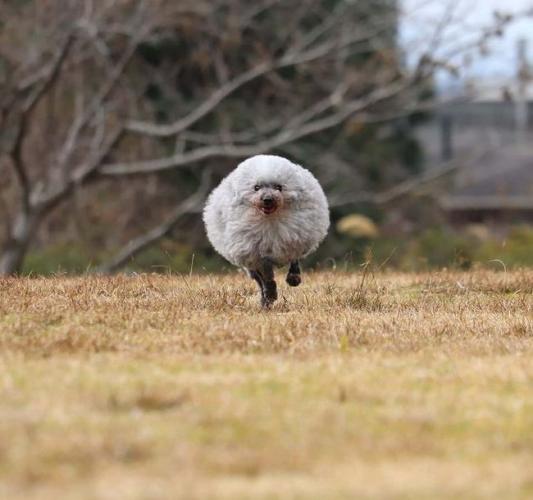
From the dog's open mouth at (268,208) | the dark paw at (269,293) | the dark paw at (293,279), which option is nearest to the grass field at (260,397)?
the dark paw at (269,293)

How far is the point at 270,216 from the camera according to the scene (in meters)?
8.52

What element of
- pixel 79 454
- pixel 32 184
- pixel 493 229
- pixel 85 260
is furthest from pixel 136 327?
pixel 493 229

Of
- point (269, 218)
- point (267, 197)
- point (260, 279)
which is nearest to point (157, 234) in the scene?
point (260, 279)

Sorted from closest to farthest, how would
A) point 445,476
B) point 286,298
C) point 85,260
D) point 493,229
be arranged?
point 445,476 < point 286,298 < point 85,260 < point 493,229

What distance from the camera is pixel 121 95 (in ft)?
69.0

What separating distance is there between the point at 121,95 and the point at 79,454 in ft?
54.7

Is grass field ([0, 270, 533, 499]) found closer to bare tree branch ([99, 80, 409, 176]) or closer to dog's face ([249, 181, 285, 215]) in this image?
dog's face ([249, 181, 285, 215])

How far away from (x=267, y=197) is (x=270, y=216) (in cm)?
27

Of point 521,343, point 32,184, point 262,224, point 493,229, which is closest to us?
point 521,343

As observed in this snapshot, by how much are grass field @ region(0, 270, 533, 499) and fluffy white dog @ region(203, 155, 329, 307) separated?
0.33m

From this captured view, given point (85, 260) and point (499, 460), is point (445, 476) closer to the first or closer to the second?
point (499, 460)

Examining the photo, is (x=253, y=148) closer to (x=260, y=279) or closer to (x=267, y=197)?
(x=260, y=279)

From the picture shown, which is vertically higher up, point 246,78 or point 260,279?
point 246,78

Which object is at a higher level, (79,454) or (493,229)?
(79,454)
